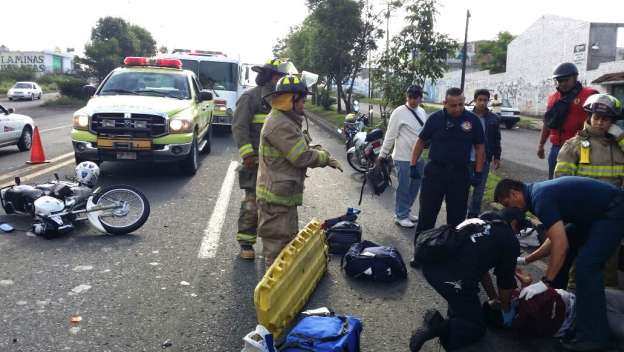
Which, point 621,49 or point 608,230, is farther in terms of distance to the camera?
point 621,49

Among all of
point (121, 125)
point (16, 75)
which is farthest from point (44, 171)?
point (16, 75)

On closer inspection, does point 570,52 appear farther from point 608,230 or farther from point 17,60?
point 17,60

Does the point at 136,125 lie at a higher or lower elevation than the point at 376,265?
higher

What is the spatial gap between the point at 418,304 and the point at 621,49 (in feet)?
122

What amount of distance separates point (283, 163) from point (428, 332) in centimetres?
167

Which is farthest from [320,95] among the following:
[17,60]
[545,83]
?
[17,60]

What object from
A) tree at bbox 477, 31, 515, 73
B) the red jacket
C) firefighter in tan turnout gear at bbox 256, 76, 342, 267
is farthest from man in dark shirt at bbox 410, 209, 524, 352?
tree at bbox 477, 31, 515, 73

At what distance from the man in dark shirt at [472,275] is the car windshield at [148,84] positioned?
26.2ft

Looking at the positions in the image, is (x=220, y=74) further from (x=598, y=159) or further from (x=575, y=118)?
(x=598, y=159)

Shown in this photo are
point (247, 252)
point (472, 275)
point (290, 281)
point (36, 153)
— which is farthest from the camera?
point (36, 153)

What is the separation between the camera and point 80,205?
648 cm

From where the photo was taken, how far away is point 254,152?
560 cm

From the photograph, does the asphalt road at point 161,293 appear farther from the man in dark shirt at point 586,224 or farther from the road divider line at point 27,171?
the road divider line at point 27,171

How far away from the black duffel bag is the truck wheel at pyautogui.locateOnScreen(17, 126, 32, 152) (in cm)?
1018
